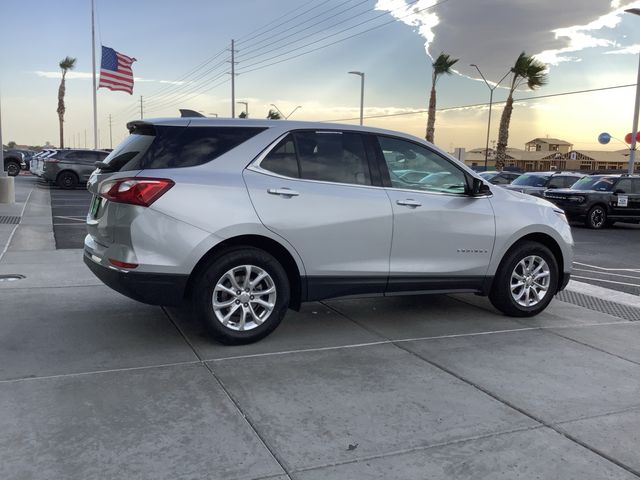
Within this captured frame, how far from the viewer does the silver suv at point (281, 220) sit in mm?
4445

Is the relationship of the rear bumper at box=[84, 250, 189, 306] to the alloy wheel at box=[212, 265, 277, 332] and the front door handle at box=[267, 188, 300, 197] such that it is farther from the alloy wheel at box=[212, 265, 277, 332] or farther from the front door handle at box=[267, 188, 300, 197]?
the front door handle at box=[267, 188, 300, 197]

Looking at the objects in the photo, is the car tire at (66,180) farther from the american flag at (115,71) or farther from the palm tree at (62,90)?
the palm tree at (62,90)

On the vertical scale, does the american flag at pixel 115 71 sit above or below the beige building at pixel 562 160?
above

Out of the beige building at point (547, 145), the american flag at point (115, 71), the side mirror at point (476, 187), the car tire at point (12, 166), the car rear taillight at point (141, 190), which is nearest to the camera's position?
the car rear taillight at point (141, 190)

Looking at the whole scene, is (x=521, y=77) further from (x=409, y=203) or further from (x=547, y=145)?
(x=547, y=145)

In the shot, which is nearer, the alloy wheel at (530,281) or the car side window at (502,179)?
the alloy wheel at (530,281)

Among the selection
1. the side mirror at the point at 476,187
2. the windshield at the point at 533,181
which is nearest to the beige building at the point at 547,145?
the windshield at the point at 533,181

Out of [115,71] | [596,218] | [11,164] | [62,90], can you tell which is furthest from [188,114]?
[62,90]

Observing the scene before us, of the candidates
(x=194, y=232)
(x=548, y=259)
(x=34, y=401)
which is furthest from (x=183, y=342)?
(x=548, y=259)

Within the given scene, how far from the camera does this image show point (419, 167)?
553 cm

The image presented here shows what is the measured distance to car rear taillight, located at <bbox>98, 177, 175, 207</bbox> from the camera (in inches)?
172

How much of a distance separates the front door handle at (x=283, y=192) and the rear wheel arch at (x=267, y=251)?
1.24 feet

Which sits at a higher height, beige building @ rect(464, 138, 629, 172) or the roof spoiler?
beige building @ rect(464, 138, 629, 172)

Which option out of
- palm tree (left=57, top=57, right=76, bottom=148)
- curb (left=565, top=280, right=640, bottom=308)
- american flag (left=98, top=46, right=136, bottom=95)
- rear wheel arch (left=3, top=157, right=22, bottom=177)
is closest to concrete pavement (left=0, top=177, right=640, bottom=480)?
curb (left=565, top=280, right=640, bottom=308)
